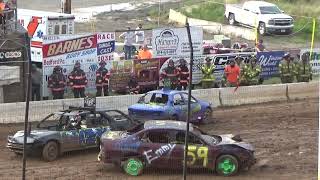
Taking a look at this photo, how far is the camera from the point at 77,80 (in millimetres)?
21875

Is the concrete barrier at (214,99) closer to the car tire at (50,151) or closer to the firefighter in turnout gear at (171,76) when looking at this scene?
the firefighter in turnout gear at (171,76)

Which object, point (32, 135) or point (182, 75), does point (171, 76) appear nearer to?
point (182, 75)

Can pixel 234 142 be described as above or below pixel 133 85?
below

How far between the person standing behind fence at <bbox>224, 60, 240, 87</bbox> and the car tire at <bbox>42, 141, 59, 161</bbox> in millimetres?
9361

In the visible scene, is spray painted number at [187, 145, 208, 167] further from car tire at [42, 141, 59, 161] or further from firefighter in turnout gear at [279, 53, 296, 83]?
firefighter in turnout gear at [279, 53, 296, 83]

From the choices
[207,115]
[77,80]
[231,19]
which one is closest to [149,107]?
[207,115]

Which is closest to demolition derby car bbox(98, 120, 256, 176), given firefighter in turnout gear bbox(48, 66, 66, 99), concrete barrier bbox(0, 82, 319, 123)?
concrete barrier bbox(0, 82, 319, 123)

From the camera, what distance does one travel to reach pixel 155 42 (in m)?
24.5

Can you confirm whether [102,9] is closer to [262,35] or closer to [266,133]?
[262,35]

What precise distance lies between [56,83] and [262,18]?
21319 mm

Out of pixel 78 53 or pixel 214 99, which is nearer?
pixel 78 53

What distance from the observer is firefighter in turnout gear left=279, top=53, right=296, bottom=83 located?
26.1 metres

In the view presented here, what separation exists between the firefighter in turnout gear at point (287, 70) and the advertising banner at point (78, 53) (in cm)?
671

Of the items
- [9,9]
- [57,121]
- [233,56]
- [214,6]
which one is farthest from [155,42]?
[214,6]
